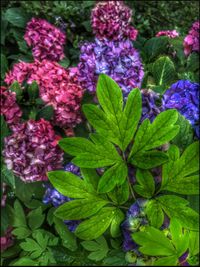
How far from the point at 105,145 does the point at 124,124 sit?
4 cm

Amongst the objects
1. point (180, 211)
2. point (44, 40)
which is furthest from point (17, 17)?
point (180, 211)

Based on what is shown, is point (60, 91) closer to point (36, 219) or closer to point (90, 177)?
point (36, 219)

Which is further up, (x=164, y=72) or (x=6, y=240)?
(x=164, y=72)

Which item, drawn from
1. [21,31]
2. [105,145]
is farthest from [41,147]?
[21,31]

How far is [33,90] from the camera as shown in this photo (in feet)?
4.61

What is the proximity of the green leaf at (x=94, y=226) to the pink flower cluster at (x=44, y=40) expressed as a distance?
1.26 meters

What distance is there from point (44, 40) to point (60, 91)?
0.52 meters

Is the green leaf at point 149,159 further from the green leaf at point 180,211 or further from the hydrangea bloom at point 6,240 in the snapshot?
the hydrangea bloom at point 6,240

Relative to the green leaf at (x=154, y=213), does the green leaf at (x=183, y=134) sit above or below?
above

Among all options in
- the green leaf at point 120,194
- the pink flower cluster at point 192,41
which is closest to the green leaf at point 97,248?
the green leaf at point 120,194

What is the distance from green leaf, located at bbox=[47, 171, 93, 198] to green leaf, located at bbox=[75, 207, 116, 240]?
38 mm

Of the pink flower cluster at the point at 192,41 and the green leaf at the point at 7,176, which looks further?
the pink flower cluster at the point at 192,41

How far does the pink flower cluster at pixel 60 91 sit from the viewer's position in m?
1.37

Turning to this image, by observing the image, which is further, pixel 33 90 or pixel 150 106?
pixel 33 90
